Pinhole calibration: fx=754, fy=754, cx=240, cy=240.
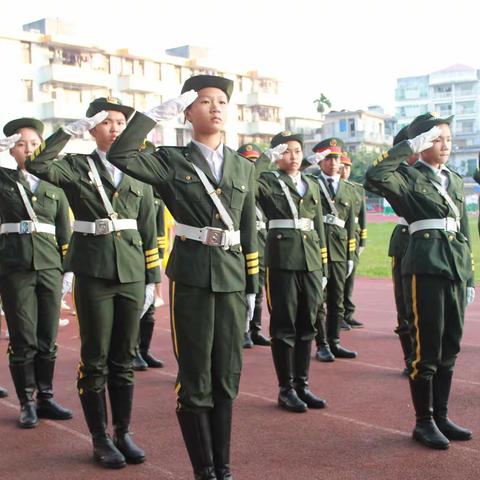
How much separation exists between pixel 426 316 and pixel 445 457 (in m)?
0.88

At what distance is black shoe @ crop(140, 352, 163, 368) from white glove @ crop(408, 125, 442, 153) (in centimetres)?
373

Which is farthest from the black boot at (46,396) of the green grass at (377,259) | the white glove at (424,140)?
the green grass at (377,259)

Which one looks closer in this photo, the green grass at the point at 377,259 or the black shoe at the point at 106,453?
the black shoe at the point at 106,453

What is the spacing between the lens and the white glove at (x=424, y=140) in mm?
4832

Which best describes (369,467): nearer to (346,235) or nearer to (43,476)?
(43,476)

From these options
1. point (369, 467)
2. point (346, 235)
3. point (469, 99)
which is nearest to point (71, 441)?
point (369, 467)

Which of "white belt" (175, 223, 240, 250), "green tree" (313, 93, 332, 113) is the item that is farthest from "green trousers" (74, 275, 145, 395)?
"green tree" (313, 93, 332, 113)

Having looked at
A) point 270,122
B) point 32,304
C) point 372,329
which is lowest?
point 372,329

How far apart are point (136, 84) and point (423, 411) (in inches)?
1865

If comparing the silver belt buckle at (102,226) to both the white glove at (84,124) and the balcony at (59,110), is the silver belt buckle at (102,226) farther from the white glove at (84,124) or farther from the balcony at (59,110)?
the balcony at (59,110)

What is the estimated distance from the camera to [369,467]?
447cm

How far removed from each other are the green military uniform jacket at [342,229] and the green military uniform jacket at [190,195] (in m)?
3.78

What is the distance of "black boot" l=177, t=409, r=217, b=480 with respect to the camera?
3928 mm

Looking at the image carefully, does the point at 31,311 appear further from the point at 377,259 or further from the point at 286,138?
the point at 377,259
